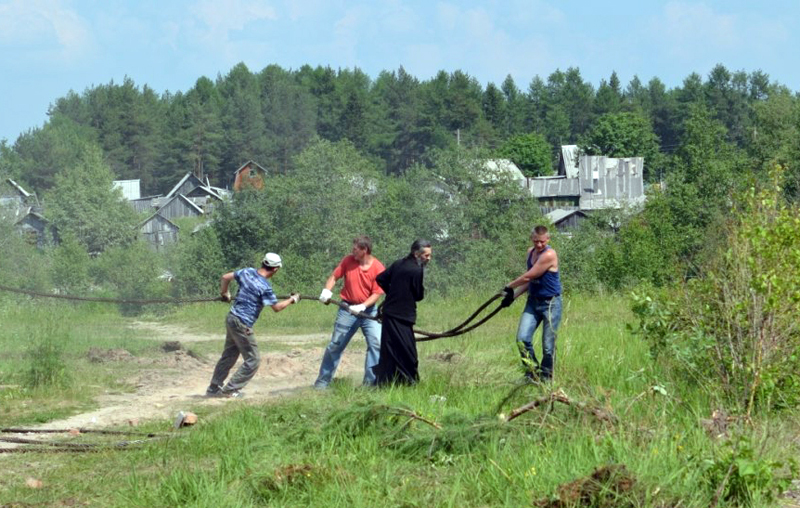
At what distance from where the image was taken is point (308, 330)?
22.1 m

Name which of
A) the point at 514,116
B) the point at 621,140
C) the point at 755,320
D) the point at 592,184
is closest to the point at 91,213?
the point at 592,184

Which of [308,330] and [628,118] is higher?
[628,118]

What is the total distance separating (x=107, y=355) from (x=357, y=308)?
5634mm

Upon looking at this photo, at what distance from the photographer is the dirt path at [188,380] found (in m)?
11.6

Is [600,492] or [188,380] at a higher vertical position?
[600,492]

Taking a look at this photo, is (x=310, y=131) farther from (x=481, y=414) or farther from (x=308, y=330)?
(x=481, y=414)

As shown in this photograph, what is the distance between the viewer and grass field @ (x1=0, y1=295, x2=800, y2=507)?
22.0ft

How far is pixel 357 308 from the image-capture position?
12797mm

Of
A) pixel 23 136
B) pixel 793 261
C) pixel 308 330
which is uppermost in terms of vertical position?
pixel 23 136

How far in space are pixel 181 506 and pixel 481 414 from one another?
2.77m

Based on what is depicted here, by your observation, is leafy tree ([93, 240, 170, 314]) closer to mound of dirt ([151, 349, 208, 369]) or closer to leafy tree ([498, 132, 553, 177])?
mound of dirt ([151, 349, 208, 369])

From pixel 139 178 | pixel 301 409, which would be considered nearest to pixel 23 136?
pixel 139 178

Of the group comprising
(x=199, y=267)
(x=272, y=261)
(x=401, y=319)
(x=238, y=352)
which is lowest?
(x=199, y=267)

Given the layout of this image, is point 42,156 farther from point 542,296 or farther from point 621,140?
point 542,296
